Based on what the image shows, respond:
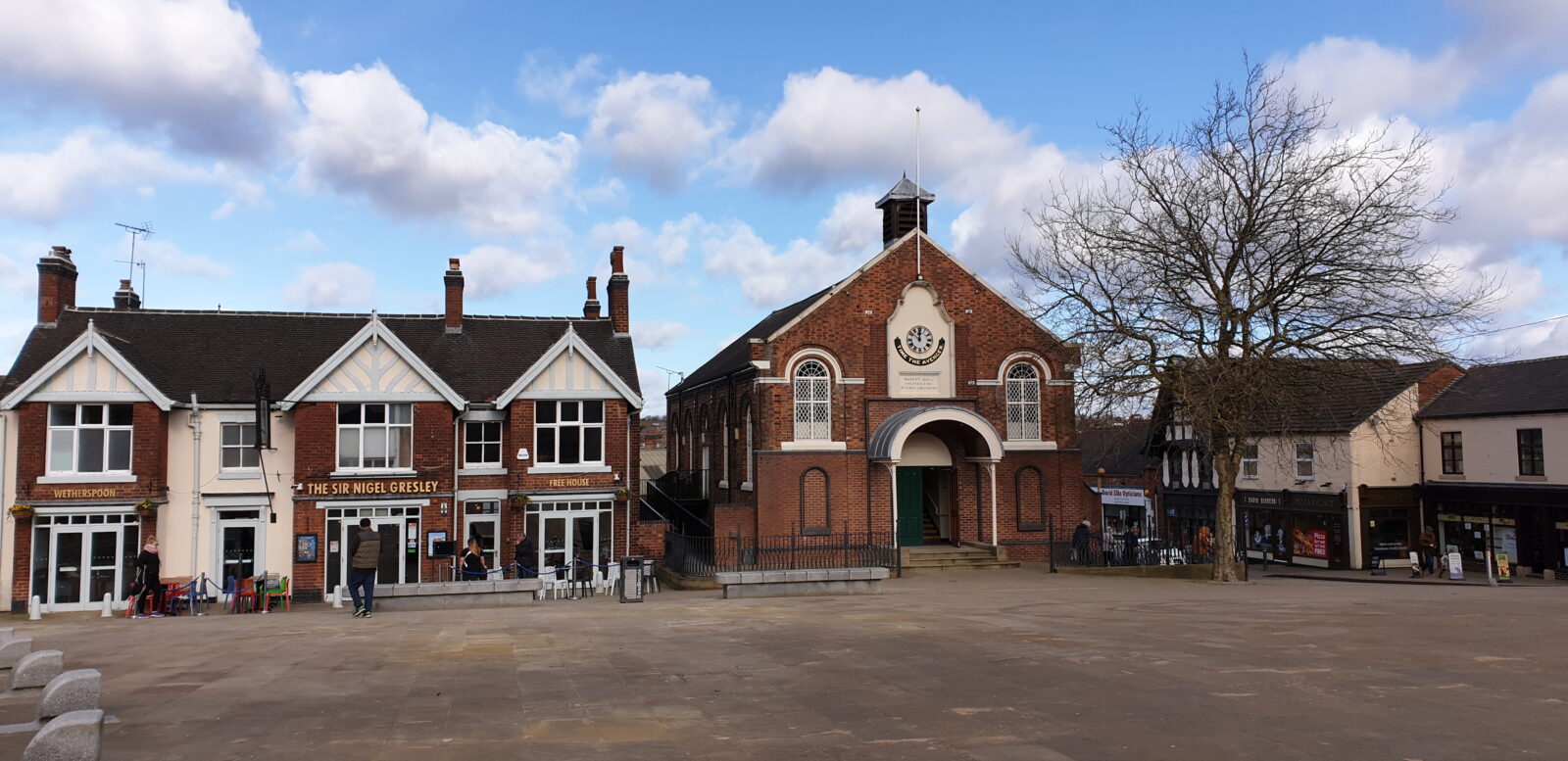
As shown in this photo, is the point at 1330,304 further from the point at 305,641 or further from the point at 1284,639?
the point at 305,641

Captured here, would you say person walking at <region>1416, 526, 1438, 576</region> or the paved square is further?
person walking at <region>1416, 526, 1438, 576</region>

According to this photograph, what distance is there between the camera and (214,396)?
27312mm

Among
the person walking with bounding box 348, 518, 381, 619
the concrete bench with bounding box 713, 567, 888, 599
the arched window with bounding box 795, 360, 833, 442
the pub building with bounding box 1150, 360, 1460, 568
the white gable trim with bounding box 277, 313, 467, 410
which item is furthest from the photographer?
the pub building with bounding box 1150, 360, 1460, 568

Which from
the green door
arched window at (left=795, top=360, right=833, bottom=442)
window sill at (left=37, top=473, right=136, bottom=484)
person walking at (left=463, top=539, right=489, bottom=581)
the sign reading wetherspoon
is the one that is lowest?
person walking at (left=463, top=539, right=489, bottom=581)

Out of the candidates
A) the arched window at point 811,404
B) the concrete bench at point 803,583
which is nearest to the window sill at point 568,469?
the arched window at point 811,404

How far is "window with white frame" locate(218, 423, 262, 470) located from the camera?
27.3 metres

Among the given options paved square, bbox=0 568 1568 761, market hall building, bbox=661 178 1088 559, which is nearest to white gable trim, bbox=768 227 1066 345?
market hall building, bbox=661 178 1088 559

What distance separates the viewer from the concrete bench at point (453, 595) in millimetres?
20203

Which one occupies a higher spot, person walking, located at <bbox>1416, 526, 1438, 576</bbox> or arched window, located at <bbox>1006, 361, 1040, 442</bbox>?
arched window, located at <bbox>1006, 361, 1040, 442</bbox>

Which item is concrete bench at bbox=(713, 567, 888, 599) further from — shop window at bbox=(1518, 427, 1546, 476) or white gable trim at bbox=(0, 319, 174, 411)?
shop window at bbox=(1518, 427, 1546, 476)

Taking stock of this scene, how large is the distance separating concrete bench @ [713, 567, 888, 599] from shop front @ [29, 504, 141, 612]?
50.4 feet

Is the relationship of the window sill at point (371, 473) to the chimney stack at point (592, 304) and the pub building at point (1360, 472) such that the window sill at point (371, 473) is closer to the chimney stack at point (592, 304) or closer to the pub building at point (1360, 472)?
the chimney stack at point (592, 304)

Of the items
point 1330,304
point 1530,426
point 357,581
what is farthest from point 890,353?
point 1530,426

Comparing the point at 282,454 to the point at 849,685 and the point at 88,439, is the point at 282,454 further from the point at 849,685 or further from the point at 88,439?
the point at 849,685
